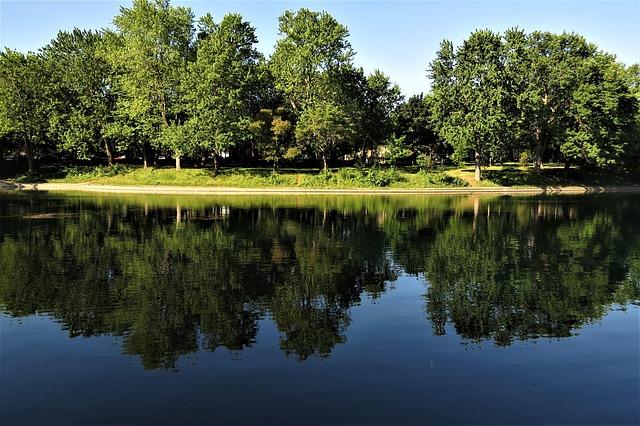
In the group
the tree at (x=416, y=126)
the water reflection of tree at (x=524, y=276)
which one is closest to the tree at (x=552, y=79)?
the tree at (x=416, y=126)

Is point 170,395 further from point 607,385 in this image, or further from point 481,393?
point 607,385

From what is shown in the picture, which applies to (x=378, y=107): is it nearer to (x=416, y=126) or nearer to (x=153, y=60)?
(x=416, y=126)

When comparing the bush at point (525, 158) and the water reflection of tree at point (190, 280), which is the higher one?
the bush at point (525, 158)

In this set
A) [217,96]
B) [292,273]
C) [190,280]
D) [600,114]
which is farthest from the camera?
[600,114]

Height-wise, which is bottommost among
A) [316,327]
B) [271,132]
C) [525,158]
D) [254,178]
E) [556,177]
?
[316,327]

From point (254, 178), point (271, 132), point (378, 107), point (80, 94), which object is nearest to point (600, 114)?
point (378, 107)

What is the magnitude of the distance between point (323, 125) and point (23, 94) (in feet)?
143

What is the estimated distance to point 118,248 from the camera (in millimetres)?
25625

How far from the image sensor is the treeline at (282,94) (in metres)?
69.4

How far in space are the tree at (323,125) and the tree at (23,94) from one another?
37434mm

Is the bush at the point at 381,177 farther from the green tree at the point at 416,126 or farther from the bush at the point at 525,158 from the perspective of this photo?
the bush at the point at 525,158

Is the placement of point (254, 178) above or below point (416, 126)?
below

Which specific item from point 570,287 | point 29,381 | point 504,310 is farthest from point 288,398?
point 570,287

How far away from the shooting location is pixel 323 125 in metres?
70.4
